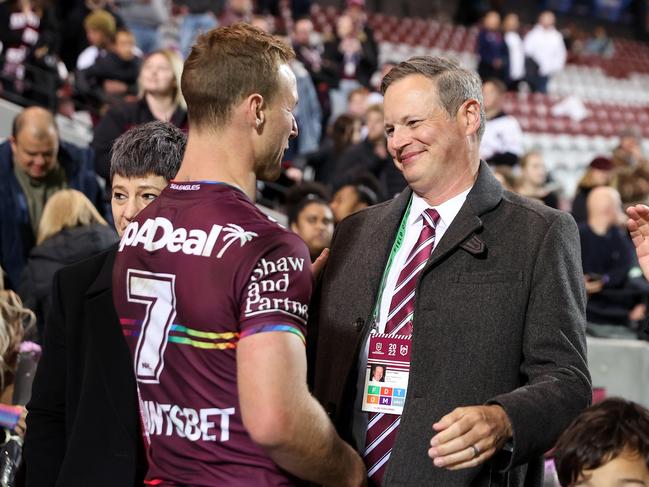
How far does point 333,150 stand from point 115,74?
1.94 metres

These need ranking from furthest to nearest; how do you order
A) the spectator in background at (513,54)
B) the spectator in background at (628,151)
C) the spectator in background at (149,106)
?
the spectator in background at (513,54) < the spectator in background at (628,151) < the spectator in background at (149,106)

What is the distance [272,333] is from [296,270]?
0.14m

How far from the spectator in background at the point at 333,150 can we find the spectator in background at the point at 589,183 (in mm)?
1896

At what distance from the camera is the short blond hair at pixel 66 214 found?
17.6 ft

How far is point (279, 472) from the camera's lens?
2135mm

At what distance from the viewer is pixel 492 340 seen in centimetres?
251

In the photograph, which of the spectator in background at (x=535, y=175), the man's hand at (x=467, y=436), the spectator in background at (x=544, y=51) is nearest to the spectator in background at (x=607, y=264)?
the spectator in background at (x=535, y=175)

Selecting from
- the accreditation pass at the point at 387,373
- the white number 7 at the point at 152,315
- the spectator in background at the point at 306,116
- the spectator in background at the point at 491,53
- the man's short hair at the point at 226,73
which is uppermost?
the spectator in background at the point at 491,53

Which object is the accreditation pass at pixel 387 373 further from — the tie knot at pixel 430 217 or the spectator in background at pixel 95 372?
the spectator in background at pixel 95 372

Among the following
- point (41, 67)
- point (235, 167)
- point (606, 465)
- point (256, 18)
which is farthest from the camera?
point (256, 18)

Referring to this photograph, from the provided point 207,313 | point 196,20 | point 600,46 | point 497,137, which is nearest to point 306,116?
point 497,137

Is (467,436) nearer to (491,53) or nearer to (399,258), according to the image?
(399,258)

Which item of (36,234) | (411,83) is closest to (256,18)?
(36,234)

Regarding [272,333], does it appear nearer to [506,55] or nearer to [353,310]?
[353,310]
